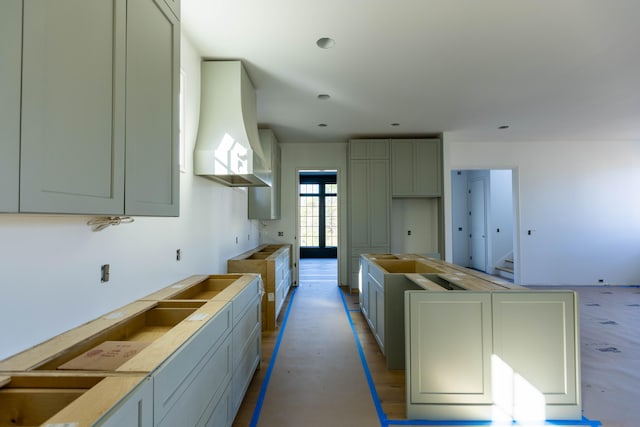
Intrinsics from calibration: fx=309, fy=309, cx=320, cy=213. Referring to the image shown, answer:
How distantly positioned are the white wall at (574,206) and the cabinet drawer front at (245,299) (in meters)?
5.18

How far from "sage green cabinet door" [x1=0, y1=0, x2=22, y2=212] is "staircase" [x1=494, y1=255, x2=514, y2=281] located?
321 inches

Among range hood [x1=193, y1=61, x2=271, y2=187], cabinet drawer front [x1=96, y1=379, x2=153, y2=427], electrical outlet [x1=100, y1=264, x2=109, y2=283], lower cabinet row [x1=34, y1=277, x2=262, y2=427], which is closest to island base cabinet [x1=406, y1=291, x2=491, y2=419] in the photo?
lower cabinet row [x1=34, y1=277, x2=262, y2=427]

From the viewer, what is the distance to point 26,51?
0.85 metres

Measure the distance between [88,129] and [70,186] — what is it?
221 mm

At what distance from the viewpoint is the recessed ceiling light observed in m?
2.71

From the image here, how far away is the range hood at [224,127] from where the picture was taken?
9.38ft

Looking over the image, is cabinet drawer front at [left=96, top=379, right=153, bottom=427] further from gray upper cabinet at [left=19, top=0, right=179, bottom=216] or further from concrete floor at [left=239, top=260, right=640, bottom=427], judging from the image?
concrete floor at [left=239, top=260, right=640, bottom=427]

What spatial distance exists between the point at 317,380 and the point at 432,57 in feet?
10.5

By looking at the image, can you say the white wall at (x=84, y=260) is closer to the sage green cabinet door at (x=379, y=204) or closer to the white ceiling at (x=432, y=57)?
the white ceiling at (x=432, y=57)

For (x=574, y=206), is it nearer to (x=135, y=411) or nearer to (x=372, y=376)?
(x=372, y=376)

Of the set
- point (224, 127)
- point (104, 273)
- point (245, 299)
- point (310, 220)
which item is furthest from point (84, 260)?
point (310, 220)

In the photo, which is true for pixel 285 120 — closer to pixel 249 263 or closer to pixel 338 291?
pixel 249 263

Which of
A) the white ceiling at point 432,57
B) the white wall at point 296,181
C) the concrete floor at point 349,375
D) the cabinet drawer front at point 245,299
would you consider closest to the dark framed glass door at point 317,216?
the white wall at point 296,181

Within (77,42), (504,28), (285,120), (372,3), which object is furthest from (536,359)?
(285,120)
